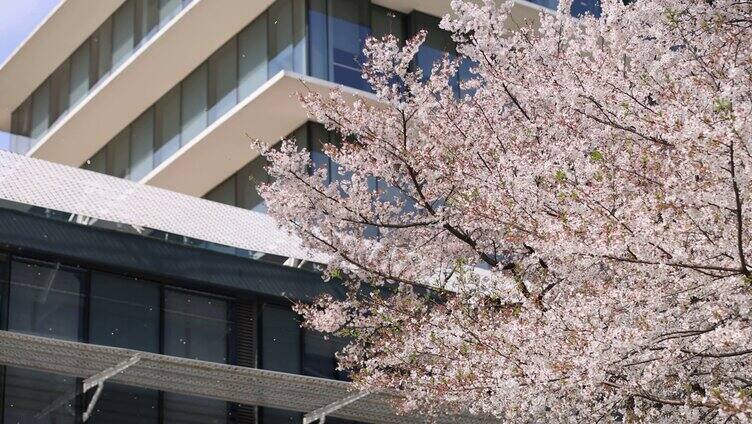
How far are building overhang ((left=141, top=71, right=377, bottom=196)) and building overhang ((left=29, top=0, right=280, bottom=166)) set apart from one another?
2655 mm

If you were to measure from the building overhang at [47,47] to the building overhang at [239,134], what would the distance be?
6.76m

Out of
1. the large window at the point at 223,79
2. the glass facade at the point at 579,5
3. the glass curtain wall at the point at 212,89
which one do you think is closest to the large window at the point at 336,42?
the glass curtain wall at the point at 212,89

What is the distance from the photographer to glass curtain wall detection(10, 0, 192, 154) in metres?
38.2

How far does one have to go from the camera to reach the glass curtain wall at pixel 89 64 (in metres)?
38.2

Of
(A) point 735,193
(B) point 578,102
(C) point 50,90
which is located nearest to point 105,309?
(B) point 578,102

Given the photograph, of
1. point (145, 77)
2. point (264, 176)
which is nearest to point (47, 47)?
point (145, 77)

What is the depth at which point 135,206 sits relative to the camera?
66.5 feet

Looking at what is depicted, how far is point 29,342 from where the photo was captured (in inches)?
658

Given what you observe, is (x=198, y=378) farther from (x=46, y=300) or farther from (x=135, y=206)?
(x=135, y=206)

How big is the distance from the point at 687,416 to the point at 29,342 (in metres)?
7.88

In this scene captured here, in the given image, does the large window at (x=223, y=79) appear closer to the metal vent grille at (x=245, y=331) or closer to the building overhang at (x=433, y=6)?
the building overhang at (x=433, y=6)

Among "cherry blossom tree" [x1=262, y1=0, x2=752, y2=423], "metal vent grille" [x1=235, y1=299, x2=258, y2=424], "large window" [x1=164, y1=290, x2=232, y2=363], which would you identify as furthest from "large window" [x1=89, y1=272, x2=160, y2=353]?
"cherry blossom tree" [x1=262, y1=0, x2=752, y2=423]

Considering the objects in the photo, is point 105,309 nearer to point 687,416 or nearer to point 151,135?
point 687,416

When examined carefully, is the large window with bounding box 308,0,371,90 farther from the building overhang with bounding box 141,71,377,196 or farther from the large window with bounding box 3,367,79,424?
the large window with bounding box 3,367,79,424
